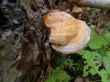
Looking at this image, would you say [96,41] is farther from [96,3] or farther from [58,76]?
[58,76]

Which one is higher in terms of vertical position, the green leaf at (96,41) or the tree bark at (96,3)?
the tree bark at (96,3)

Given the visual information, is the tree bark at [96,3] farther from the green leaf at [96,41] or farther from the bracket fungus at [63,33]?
the bracket fungus at [63,33]

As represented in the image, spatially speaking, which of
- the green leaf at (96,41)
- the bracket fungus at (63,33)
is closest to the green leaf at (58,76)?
the green leaf at (96,41)

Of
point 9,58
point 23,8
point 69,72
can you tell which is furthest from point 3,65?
point 69,72

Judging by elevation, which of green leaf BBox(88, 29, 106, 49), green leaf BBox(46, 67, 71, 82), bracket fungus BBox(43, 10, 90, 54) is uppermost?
bracket fungus BBox(43, 10, 90, 54)

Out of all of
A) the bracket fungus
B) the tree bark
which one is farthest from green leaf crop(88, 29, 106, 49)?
the bracket fungus

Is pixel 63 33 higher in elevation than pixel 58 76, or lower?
higher

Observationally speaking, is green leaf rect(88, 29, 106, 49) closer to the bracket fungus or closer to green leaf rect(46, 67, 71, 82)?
green leaf rect(46, 67, 71, 82)

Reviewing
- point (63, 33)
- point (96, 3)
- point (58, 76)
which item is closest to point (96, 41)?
point (96, 3)
